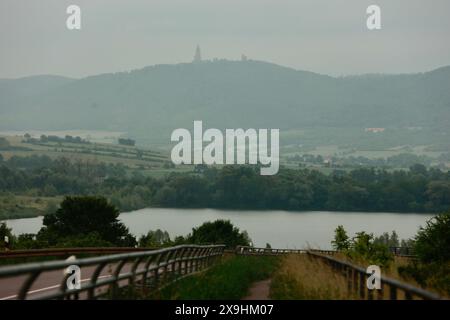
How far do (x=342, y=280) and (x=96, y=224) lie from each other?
319ft

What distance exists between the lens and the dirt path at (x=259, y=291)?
24.6 m

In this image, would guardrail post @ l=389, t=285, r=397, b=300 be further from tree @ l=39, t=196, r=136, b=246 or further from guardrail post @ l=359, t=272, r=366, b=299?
tree @ l=39, t=196, r=136, b=246

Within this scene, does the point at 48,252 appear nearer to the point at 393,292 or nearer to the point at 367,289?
the point at 367,289

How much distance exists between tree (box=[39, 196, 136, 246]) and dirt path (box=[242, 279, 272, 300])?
80779 millimetres

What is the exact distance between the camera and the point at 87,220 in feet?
382

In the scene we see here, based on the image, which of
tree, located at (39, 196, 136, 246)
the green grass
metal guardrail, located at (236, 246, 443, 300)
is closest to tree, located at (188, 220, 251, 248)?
tree, located at (39, 196, 136, 246)

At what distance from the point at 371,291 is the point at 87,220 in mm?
101304

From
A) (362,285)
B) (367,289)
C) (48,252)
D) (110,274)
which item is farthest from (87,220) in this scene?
(367,289)

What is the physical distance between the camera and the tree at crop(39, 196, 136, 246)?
113938mm

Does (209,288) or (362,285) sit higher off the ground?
(362,285)

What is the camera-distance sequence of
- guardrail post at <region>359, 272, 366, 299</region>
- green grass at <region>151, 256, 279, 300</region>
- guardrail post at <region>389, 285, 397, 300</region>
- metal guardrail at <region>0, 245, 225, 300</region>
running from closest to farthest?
metal guardrail at <region>0, 245, 225, 300</region> → guardrail post at <region>389, 285, 397, 300</region> → guardrail post at <region>359, 272, 366, 299</region> → green grass at <region>151, 256, 279, 300</region>

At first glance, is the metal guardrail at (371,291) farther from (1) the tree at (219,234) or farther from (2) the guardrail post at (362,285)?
(1) the tree at (219,234)

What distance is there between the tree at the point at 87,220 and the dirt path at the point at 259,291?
80.8 m
